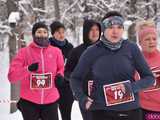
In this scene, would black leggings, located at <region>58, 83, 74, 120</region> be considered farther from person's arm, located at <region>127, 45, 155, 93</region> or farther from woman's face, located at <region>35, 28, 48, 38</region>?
person's arm, located at <region>127, 45, 155, 93</region>

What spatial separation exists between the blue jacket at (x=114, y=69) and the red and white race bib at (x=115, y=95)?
0.03m

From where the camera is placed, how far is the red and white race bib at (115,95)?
4.74m

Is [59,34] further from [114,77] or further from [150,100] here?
[114,77]

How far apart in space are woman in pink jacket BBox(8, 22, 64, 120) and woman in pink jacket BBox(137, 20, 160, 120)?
171cm

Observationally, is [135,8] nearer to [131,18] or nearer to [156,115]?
[131,18]

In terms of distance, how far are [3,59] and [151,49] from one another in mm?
28782

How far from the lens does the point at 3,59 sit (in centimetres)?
3400

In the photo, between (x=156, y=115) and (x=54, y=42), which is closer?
(x=156, y=115)

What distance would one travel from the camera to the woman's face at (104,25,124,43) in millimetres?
4785

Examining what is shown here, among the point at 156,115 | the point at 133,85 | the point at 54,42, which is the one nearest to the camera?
the point at 133,85

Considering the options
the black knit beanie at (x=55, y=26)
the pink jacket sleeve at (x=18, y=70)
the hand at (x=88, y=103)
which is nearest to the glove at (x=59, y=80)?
the pink jacket sleeve at (x=18, y=70)

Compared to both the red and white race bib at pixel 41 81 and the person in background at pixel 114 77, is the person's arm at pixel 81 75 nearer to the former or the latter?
the person in background at pixel 114 77

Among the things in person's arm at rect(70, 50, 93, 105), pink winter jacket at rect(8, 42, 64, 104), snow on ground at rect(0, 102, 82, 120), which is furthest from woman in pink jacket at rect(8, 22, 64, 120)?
snow on ground at rect(0, 102, 82, 120)

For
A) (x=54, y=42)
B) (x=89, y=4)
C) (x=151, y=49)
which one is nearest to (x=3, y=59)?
(x=89, y=4)
